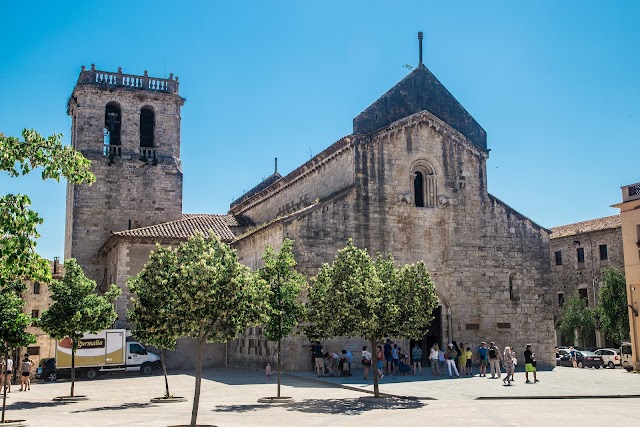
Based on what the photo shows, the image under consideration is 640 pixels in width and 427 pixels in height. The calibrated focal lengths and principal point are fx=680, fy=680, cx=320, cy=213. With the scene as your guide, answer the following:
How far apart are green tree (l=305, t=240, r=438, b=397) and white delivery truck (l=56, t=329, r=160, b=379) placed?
48.4 ft

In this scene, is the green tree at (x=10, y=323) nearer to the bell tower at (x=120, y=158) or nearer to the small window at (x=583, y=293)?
the bell tower at (x=120, y=158)

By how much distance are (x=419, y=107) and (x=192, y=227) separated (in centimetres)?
1465

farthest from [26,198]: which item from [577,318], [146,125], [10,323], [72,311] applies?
[577,318]

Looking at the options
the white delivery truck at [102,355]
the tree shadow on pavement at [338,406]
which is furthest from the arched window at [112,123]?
the tree shadow on pavement at [338,406]

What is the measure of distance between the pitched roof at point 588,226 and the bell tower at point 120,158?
1170 inches

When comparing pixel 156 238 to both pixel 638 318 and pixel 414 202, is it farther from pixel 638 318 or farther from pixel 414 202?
pixel 638 318

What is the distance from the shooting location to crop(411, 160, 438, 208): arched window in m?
32.8

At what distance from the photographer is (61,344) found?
31.6 metres

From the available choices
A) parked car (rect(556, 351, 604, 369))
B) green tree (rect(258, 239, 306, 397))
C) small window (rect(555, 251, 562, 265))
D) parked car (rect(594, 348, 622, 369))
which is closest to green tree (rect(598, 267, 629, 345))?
parked car (rect(594, 348, 622, 369))

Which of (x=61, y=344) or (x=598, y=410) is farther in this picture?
(x=61, y=344)

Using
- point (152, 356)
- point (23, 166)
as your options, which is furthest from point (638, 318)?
point (23, 166)

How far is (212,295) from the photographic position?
48.1 ft

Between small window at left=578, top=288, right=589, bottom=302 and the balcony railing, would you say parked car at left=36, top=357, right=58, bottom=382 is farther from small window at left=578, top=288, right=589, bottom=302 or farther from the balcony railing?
small window at left=578, top=288, right=589, bottom=302

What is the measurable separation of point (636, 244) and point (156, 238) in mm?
24779
